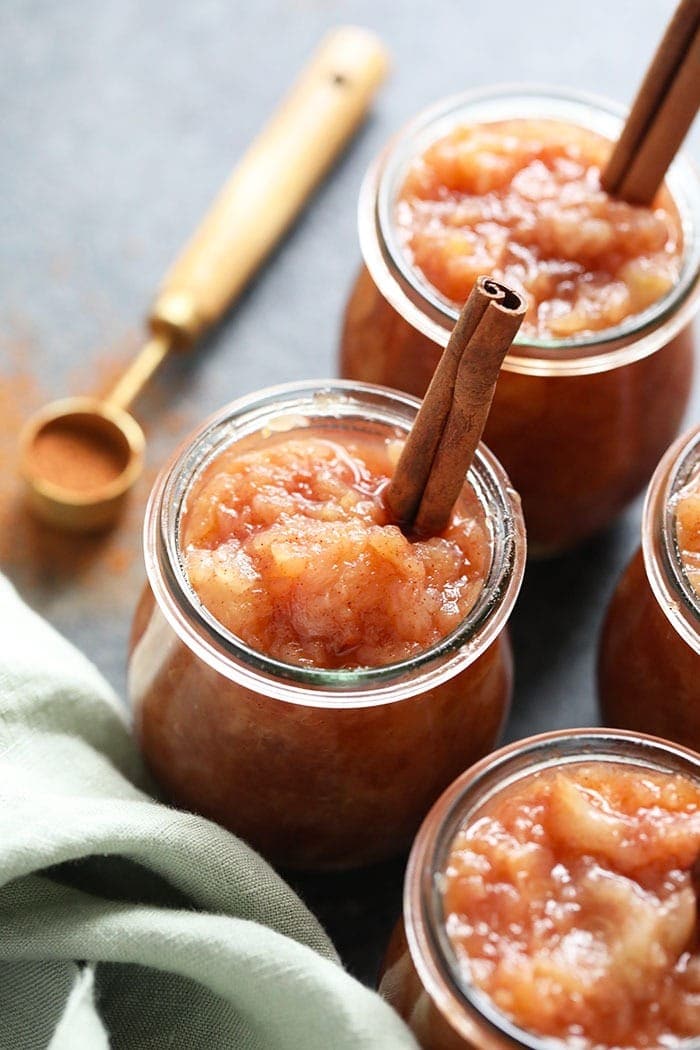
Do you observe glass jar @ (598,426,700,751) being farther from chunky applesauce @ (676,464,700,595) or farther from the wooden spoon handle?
the wooden spoon handle

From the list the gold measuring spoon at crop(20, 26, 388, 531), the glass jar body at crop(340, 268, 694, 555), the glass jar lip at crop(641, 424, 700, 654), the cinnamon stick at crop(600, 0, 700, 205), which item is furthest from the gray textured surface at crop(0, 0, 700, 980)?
the cinnamon stick at crop(600, 0, 700, 205)

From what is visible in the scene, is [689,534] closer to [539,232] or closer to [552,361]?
[552,361]

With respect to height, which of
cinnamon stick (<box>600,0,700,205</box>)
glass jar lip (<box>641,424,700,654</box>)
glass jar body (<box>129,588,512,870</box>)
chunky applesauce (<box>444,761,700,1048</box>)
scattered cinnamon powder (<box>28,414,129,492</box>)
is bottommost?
scattered cinnamon powder (<box>28,414,129,492</box>)

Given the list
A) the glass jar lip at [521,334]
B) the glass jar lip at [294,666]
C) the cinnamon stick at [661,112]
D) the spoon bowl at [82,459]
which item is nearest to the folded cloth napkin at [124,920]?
the glass jar lip at [294,666]

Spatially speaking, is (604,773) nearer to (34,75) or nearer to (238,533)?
(238,533)

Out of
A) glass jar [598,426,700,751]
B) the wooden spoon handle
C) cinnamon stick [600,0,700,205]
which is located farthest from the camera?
the wooden spoon handle

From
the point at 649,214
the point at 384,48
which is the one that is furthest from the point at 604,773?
the point at 384,48
